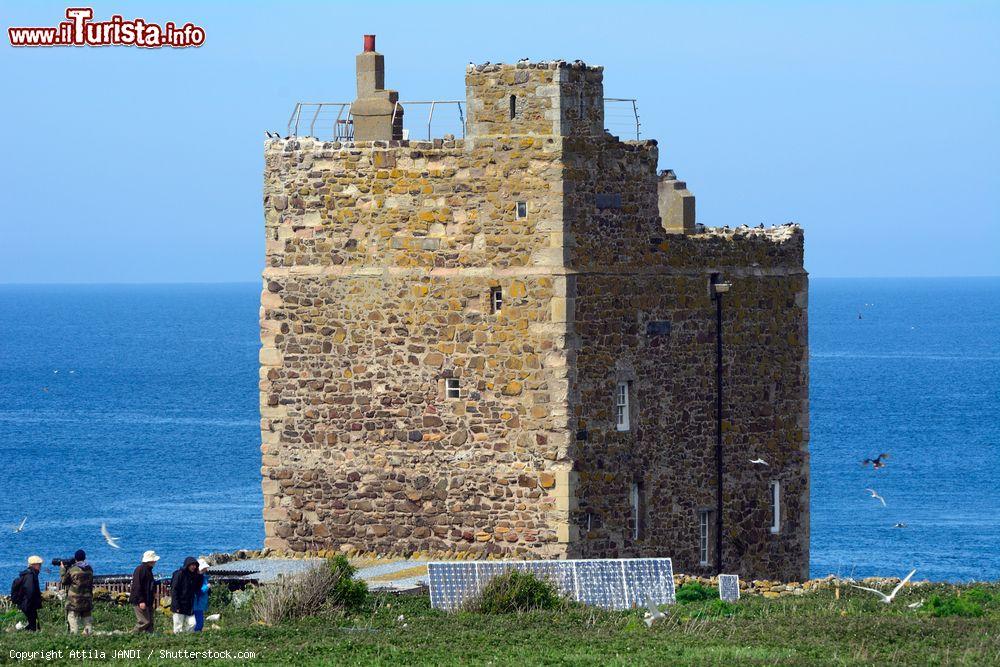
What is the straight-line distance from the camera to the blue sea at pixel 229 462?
241 ft

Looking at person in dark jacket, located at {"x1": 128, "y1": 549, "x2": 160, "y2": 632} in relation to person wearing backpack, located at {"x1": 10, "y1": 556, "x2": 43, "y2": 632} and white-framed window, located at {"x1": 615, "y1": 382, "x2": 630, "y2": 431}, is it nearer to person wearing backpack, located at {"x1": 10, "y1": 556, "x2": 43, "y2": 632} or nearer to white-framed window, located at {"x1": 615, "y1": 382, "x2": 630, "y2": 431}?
person wearing backpack, located at {"x1": 10, "y1": 556, "x2": 43, "y2": 632}

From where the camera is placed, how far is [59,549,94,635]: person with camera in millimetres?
26000

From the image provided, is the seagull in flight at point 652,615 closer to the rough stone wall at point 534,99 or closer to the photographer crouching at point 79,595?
the photographer crouching at point 79,595

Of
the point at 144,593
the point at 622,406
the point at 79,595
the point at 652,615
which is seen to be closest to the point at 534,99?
the point at 622,406

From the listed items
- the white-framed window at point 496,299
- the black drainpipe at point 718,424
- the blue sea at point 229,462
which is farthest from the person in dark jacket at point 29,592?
the blue sea at point 229,462

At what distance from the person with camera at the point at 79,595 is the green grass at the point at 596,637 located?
371 millimetres

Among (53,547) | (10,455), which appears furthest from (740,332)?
(10,455)

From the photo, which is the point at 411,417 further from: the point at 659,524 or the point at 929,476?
the point at 929,476

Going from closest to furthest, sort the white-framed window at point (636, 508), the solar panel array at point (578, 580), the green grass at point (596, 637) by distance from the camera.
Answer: the green grass at point (596, 637)
the solar panel array at point (578, 580)
the white-framed window at point (636, 508)

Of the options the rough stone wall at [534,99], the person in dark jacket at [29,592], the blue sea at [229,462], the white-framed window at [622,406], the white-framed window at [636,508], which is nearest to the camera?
the person in dark jacket at [29,592]

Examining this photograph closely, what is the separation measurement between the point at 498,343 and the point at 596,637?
7.22 meters

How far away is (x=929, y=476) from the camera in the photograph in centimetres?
9638

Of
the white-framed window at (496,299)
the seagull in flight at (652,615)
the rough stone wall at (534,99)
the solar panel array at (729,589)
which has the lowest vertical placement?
the solar panel array at (729,589)

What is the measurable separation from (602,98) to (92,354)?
153m
